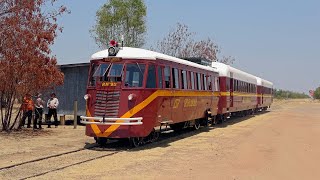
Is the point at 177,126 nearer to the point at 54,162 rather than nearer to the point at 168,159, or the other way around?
the point at 168,159

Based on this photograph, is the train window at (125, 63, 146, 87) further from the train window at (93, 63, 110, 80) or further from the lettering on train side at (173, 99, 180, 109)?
the lettering on train side at (173, 99, 180, 109)

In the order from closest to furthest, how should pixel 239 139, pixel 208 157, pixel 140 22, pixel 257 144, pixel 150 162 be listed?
pixel 150 162 → pixel 208 157 → pixel 257 144 → pixel 239 139 → pixel 140 22

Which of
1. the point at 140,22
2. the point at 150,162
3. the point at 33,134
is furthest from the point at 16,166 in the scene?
the point at 140,22

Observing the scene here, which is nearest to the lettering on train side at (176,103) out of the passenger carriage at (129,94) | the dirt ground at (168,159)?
the passenger carriage at (129,94)

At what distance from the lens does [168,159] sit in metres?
11.9

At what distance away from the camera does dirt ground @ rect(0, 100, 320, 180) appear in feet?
32.0

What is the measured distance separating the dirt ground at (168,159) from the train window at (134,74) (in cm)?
203

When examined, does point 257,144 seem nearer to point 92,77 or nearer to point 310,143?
point 310,143

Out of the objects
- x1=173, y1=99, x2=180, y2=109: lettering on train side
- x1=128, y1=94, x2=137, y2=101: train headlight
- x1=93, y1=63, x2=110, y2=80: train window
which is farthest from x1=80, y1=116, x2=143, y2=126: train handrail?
x1=173, y1=99, x2=180, y2=109: lettering on train side

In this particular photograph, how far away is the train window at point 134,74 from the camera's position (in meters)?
13.6

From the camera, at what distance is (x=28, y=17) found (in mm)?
18234

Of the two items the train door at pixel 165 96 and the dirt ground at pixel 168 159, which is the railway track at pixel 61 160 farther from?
the train door at pixel 165 96

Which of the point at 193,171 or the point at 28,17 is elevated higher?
the point at 28,17

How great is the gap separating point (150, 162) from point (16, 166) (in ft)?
10.6
